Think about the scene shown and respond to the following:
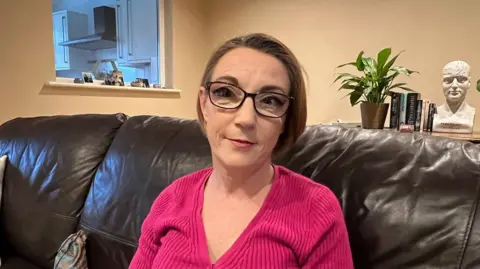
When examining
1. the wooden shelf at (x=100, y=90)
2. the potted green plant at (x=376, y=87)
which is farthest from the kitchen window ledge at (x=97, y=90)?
the potted green plant at (x=376, y=87)

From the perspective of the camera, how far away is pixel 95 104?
3.03m

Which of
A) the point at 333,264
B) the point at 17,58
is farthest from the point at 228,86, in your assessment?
the point at 17,58

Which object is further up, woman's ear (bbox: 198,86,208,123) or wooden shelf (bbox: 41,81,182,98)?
woman's ear (bbox: 198,86,208,123)

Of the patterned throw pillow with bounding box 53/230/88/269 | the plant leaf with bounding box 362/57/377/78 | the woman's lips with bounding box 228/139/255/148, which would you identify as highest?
the plant leaf with bounding box 362/57/377/78

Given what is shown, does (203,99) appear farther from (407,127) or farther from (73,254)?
(407,127)

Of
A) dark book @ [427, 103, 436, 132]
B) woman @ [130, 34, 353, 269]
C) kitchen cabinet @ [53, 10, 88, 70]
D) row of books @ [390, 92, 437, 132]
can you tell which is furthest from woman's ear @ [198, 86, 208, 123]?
kitchen cabinet @ [53, 10, 88, 70]

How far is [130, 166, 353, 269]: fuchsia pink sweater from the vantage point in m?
0.79

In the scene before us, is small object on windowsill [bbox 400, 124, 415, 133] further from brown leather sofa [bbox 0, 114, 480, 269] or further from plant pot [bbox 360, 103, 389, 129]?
brown leather sofa [bbox 0, 114, 480, 269]

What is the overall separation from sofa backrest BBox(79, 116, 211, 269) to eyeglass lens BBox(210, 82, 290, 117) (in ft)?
1.40

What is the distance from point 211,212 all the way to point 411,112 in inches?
68.7

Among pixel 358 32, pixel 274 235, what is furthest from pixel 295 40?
pixel 274 235

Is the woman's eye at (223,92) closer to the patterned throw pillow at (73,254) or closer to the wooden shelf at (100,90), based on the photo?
the patterned throw pillow at (73,254)

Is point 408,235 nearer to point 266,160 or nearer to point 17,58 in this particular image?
point 266,160

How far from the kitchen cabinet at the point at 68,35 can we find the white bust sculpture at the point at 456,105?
2.73 meters
